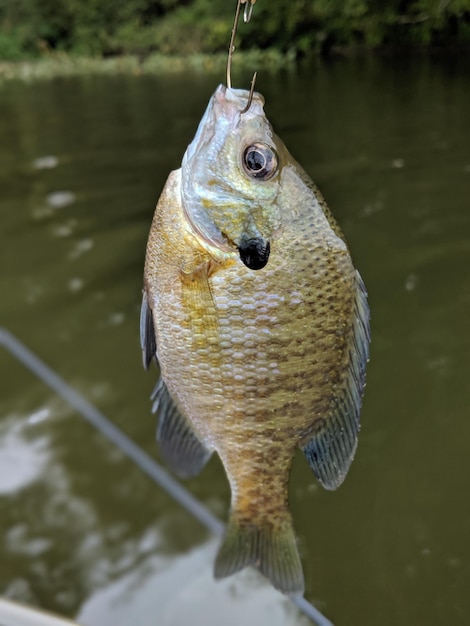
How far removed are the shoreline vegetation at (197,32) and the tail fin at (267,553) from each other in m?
9.81

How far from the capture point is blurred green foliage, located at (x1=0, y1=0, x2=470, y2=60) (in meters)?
13.5

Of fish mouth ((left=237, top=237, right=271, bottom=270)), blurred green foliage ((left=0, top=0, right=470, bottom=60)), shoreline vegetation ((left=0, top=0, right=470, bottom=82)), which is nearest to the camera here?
fish mouth ((left=237, top=237, right=271, bottom=270))

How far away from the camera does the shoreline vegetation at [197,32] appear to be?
1359cm

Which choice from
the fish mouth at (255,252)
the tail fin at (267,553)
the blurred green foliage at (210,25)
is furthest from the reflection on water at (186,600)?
the blurred green foliage at (210,25)

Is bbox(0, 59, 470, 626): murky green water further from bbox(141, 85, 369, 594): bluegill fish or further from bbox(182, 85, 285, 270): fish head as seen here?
bbox(182, 85, 285, 270): fish head

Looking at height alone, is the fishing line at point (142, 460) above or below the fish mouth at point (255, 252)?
below

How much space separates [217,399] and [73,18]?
23.0 m

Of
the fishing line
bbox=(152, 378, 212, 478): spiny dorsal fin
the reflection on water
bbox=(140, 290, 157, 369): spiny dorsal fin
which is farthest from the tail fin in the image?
the reflection on water

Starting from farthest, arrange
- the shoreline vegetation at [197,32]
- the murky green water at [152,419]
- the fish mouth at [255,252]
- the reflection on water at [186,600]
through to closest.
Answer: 1. the shoreline vegetation at [197,32]
2. the murky green water at [152,419]
3. the reflection on water at [186,600]
4. the fish mouth at [255,252]

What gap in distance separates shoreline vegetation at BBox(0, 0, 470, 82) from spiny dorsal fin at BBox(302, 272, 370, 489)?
9.79 metres

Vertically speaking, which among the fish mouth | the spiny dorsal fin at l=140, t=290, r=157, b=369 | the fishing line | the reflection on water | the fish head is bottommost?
the reflection on water

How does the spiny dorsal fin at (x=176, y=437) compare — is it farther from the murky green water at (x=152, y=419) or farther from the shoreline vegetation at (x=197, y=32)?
the shoreline vegetation at (x=197, y=32)

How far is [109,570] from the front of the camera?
2.59m

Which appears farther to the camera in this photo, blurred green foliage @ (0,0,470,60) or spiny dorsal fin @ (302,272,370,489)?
blurred green foliage @ (0,0,470,60)
